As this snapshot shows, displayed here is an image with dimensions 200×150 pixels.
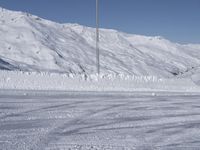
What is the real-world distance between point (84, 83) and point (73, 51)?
132 feet

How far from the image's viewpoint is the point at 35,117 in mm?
11203

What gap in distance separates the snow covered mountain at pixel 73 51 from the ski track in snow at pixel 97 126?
28.8 m

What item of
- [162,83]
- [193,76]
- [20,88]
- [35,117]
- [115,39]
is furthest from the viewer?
[115,39]

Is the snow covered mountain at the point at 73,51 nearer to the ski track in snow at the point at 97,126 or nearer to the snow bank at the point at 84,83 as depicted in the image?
the snow bank at the point at 84,83

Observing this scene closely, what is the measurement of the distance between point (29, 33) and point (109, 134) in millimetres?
56024

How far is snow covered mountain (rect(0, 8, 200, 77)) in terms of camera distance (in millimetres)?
52031

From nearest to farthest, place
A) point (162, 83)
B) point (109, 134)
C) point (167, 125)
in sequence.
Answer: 1. point (109, 134)
2. point (167, 125)
3. point (162, 83)

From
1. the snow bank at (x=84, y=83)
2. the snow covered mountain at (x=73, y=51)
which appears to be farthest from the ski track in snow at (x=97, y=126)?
the snow covered mountain at (x=73, y=51)

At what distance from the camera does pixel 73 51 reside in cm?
6294

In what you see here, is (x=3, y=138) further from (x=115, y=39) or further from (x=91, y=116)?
(x=115, y=39)

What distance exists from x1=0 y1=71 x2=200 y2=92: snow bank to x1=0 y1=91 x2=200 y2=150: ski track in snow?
7.58 metres

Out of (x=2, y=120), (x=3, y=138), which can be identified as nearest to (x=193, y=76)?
(x=2, y=120)

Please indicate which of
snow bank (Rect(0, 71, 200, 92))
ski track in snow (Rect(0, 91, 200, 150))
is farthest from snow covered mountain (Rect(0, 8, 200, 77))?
ski track in snow (Rect(0, 91, 200, 150))

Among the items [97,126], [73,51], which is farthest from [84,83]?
[73,51]
